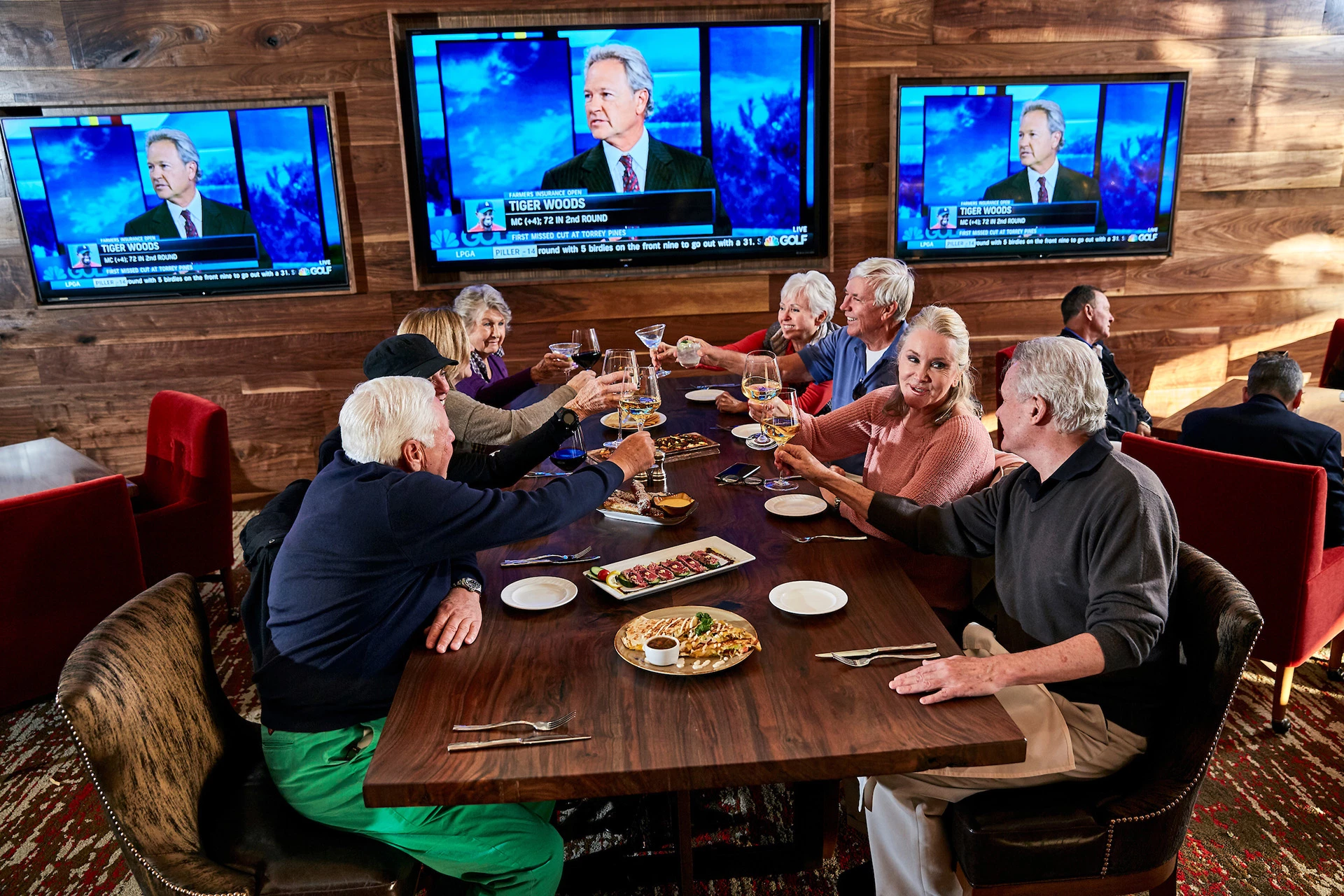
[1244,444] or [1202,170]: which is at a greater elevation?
[1202,170]

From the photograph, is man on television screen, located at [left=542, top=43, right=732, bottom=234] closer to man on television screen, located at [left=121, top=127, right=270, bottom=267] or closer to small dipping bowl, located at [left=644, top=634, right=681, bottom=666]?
man on television screen, located at [left=121, top=127, right=270, bottom=267]

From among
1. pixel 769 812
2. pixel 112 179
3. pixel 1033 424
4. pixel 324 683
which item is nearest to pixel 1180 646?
pixel 1033 424

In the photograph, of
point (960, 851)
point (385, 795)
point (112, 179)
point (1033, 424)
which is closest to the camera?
point (385, 795)

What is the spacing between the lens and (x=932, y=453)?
2.40 metres

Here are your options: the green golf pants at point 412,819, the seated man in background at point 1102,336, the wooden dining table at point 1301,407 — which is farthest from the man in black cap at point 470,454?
the seated man in background at point 1102,336

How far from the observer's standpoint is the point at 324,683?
5.91ft

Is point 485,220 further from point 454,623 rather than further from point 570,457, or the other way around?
point 454,623

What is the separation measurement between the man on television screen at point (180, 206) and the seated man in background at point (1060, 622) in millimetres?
4211

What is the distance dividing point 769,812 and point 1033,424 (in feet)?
4.41

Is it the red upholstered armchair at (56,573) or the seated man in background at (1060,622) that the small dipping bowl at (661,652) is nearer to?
the seated man in background at (1060,622)

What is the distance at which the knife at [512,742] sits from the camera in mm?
1452

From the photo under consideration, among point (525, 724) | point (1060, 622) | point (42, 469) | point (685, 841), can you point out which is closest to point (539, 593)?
point (525, 724)

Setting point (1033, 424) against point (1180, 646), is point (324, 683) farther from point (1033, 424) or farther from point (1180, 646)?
point (1180, 646)

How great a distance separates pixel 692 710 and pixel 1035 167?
14.5 feet
